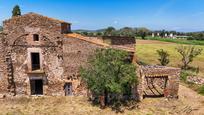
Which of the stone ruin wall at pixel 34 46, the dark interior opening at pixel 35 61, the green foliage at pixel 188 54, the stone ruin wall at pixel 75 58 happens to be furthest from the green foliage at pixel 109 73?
the green foliage at pixel 188 54

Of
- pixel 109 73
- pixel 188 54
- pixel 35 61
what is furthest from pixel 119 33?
pixel 109 73

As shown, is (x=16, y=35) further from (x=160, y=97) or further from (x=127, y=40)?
(x=160, y=97)

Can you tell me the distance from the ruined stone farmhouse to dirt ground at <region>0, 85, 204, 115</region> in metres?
1.06

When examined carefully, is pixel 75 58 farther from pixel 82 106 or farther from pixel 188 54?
pixel 188 54

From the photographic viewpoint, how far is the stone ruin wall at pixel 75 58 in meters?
25.5

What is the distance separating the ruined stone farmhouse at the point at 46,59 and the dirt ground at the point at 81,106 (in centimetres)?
106

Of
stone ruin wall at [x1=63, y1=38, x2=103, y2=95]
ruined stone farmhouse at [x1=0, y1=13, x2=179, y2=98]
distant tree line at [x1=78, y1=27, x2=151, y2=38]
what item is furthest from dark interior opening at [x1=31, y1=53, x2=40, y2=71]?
distant tree line at [x1=78, y1=27, x2=151, y2=38]

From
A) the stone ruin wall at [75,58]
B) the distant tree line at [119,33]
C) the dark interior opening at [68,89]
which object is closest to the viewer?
the stone ruin wall at [75,58]

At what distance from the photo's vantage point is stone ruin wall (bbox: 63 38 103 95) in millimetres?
25531

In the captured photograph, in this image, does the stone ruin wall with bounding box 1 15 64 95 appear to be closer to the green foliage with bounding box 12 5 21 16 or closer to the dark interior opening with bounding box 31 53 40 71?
the dark interior opening with bounding box 31 53 40 71

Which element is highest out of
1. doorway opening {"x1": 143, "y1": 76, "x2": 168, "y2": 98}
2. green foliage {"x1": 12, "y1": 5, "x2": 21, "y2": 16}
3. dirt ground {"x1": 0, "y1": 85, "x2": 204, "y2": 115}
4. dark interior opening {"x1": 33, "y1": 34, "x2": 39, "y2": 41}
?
green foliage {"x1": 12, "y1": 5, "x2": 21, "y2": 16}

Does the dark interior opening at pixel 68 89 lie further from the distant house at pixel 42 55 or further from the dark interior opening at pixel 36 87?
the dark interior opening at pixel 36 87

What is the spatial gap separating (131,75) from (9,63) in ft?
42.3

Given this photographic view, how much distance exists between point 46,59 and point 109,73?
7324 millimetres
